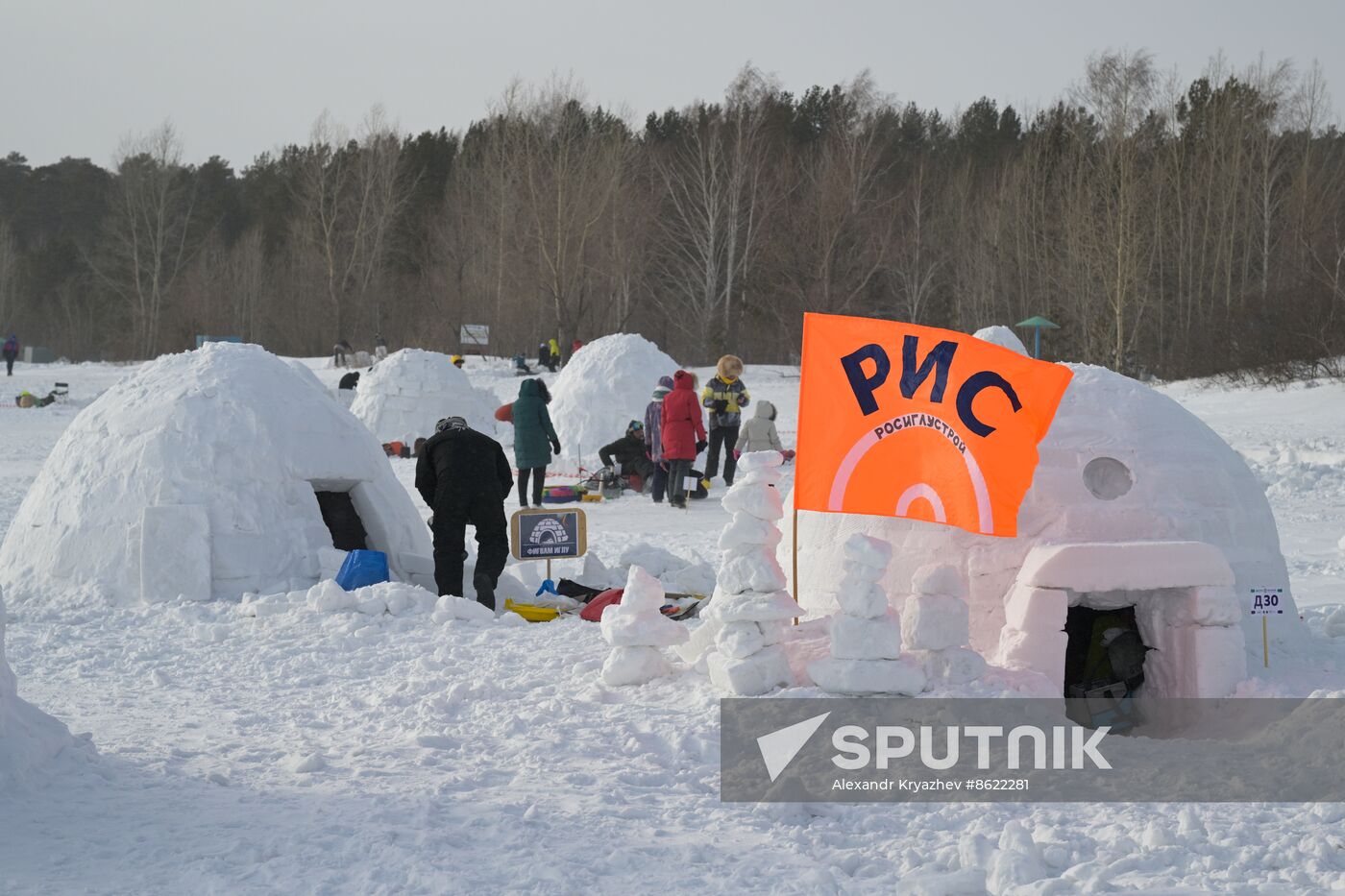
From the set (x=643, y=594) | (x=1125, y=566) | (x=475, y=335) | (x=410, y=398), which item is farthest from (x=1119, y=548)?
(x=475, y=335)

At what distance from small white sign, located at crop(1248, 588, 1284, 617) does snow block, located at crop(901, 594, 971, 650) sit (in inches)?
Answer: 74.4

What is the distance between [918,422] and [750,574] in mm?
1043

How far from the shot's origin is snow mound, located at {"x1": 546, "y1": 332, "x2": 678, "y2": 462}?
18.3 m

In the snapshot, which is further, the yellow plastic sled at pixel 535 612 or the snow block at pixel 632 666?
the yellow plastic sled at pixel 535 612

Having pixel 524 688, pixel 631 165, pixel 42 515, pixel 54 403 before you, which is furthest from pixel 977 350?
pixel 631 165

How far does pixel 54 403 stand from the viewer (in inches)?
1041

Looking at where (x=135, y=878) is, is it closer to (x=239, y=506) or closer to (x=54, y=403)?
(x=239, y=506)

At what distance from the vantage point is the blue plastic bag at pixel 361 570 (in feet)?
25.9

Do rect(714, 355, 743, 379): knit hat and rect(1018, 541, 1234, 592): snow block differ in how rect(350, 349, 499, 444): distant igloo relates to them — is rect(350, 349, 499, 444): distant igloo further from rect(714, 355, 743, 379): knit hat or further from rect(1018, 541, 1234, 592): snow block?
rect(1018, 541, 1234, 592): snow block

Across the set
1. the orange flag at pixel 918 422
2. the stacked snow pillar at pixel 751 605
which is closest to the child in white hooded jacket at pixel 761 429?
the orange flag at pixel 918 422

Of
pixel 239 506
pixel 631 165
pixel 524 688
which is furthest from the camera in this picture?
pixel 631 165

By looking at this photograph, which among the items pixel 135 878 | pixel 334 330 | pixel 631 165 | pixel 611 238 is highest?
pixel 631 165

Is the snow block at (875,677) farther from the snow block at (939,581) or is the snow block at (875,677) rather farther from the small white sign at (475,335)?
the small white sign at (475,335)

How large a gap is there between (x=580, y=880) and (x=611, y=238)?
31.0 m
